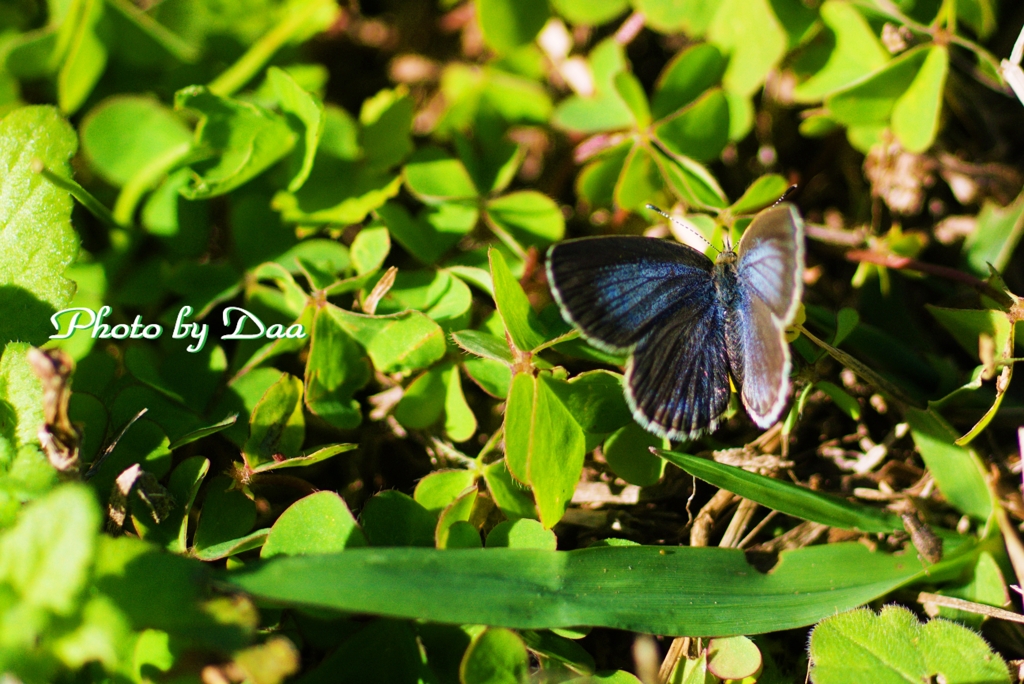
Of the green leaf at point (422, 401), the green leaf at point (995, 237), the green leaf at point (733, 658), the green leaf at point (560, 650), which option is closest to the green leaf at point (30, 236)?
the green leaf at point (422, 401)

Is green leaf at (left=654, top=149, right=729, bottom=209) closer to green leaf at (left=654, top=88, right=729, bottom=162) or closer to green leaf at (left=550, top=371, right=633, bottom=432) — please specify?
green leaf at (left=654, top=88, right=729, bottom=162)

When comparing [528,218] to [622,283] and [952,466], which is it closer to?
[622,283]

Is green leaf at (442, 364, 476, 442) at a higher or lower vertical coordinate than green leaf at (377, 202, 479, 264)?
lower

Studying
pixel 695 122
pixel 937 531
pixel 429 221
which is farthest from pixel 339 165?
pixel 937 531

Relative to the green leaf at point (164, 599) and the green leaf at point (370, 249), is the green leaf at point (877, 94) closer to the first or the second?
the green leaf at point (370, 249)

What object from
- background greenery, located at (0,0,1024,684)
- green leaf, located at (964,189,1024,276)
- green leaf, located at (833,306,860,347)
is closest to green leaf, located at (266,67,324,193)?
background greenery, located at (0,0,1024,684)

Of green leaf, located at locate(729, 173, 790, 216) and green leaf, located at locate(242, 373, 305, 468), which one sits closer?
green leaf, located at locate(242, 373, 305, 468)

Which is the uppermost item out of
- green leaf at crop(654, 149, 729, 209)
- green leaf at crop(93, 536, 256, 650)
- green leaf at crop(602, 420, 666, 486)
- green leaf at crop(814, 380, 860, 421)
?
green leaf at crop(654, 149, 729, 209)

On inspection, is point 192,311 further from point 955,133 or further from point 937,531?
point 955,133
